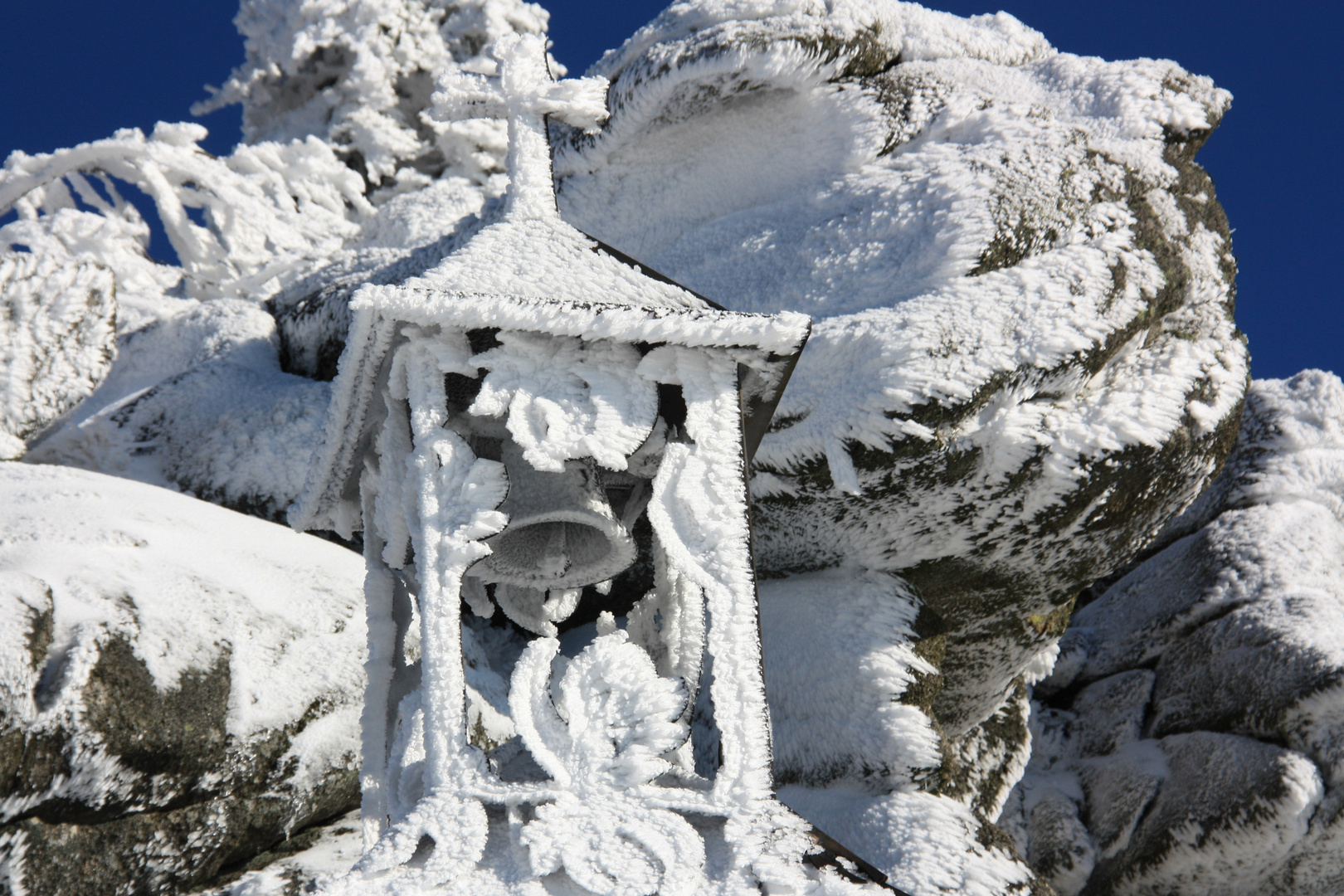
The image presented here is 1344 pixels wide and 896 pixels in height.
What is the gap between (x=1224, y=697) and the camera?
461cm

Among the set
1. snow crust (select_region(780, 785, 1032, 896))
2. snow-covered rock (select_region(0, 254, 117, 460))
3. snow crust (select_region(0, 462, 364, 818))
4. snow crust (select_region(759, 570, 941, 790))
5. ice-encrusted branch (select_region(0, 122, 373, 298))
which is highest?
ice-encrusted branch (select_region(0, 122, 373, 298))

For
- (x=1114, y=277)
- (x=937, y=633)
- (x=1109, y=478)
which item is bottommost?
(x=937, y=633)

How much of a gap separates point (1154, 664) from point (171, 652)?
4504 mm

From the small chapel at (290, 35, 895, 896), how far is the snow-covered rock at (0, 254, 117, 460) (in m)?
2.14

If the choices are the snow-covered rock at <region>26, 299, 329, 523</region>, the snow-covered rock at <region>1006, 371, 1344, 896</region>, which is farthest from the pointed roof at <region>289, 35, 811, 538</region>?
the snow-covered rock at <region>1006, 371, 1344, 896</region>

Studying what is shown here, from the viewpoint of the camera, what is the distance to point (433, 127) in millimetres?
6848

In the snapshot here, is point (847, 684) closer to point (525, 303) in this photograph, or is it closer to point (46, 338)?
point (525, 303)

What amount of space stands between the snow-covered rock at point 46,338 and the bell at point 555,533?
2461mm

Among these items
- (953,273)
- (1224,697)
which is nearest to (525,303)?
(953,273)

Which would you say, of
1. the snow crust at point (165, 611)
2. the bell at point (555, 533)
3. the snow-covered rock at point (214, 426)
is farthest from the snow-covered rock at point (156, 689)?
the bell at point (555, 533)

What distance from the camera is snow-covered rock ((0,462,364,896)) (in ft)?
7.36

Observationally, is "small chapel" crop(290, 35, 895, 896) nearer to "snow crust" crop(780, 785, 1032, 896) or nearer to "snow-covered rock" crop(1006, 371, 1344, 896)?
"snow crust" crop(780, 785, 1032, 896)

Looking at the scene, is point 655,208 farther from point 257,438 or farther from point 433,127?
point 433,127

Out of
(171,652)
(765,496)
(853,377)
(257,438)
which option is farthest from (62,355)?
(853,377)
